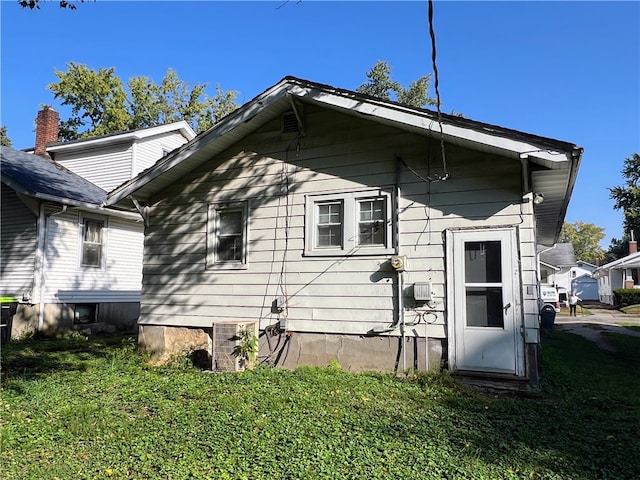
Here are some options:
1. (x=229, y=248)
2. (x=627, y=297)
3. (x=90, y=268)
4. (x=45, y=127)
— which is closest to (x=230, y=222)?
(x=229, y=248)

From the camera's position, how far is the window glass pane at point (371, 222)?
23.2ft

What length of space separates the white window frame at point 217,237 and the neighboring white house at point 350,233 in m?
0.03

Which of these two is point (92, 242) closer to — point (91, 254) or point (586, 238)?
point (91, 254)

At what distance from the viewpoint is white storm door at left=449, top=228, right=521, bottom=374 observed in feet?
20.1

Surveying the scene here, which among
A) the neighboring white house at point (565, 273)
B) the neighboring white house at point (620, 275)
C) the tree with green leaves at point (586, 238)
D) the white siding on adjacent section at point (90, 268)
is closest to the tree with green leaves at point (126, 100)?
the white siding on adjacent section at point (90, 268)

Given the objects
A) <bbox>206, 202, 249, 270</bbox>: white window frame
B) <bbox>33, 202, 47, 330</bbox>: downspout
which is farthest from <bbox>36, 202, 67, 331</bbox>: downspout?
<bbox>206, 202, 249, 270</bbox>: white window frame

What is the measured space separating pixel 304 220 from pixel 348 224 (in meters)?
0.80

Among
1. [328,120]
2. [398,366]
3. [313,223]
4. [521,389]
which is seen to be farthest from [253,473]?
[328,120]

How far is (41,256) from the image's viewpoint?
11.6 m

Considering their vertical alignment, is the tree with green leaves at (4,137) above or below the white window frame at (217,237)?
above

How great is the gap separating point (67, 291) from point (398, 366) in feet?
32.4

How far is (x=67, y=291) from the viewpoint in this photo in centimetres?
1227

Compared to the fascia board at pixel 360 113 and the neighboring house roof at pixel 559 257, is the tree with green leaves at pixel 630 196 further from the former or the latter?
the fascia board at pixel 360 113

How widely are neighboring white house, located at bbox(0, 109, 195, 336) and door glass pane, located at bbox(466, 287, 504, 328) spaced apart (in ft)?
27.9
